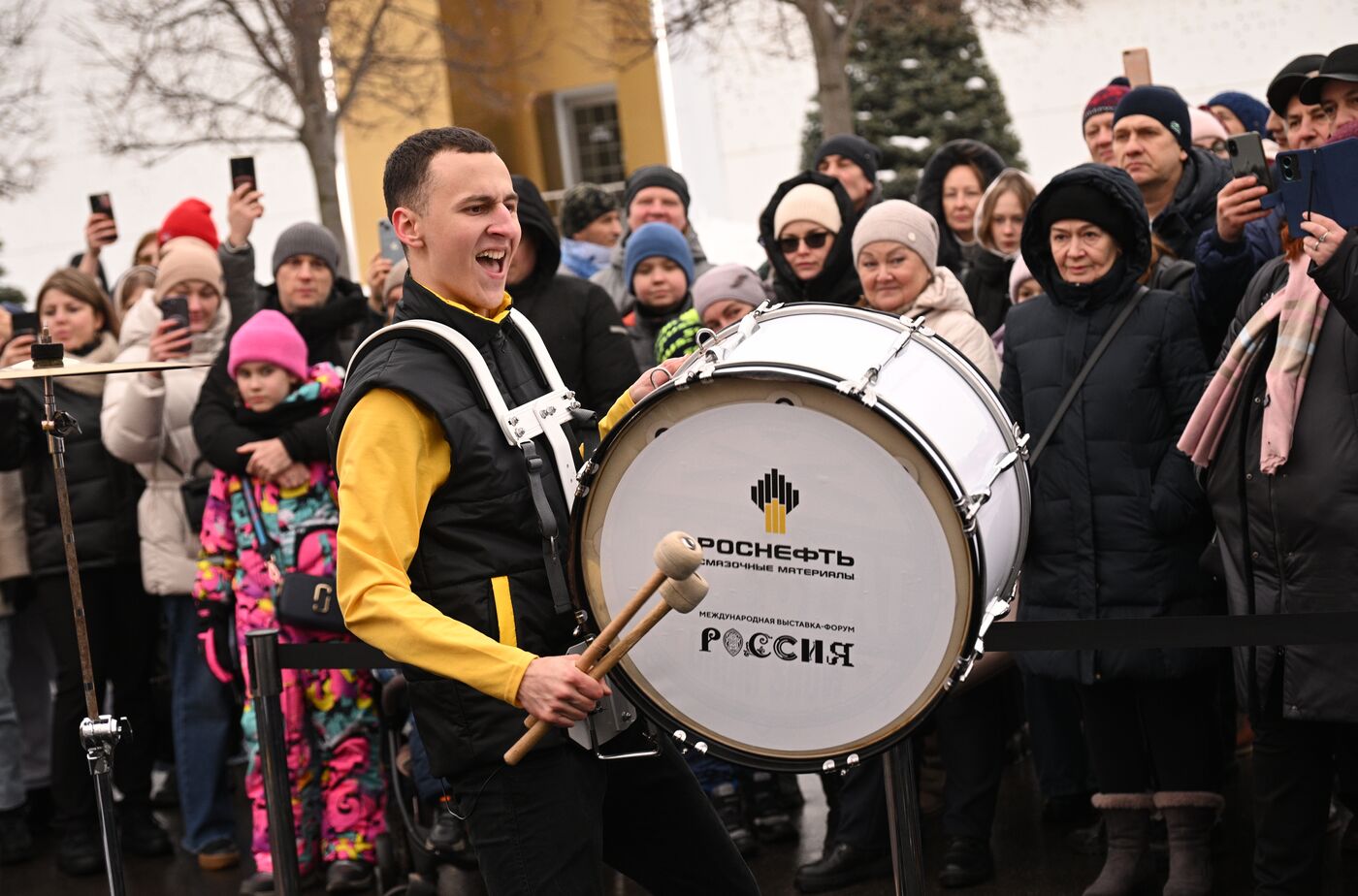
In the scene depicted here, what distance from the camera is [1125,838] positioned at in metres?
5.23

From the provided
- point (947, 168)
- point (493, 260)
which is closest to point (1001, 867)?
point (493, 260)

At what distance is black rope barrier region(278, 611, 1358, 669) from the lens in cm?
392

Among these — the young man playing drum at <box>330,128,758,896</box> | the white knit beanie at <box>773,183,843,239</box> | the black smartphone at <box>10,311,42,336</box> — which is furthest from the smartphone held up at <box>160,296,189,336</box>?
the young man playing drum at <box>330,128,758,896</box>

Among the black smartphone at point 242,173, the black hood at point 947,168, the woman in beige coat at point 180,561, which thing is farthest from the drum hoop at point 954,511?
the black hood at point 947,168

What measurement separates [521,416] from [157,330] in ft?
11.0

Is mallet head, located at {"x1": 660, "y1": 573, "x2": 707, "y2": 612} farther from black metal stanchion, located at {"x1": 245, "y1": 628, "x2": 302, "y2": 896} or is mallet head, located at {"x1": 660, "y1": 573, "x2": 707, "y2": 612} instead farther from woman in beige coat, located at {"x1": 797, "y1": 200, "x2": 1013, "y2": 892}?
woman in beige coat, located at {"x1": 797, "y1": 200, "x2": 1013, "y2": 892}

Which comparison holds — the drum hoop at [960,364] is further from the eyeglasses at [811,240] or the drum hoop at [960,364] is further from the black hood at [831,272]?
the eyeglasses at [811,240]

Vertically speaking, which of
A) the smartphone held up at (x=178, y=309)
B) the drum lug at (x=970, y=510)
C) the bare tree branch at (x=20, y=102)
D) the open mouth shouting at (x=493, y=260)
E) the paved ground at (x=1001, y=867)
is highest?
the bare tree branch at (x=20, y=102)

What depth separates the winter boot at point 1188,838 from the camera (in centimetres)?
510

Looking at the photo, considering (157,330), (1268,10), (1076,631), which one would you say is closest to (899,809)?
(1076,631)

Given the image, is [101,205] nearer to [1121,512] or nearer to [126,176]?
[1121,512]

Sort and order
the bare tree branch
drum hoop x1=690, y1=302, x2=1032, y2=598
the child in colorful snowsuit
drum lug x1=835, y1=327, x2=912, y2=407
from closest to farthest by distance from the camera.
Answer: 1. drum lug x1=835, y1=327, x2=912, y2=407
2. drum hoop x1=690, y1=302, x2=1032, y2=598
3. the child in colorful snowsuit
4. the bare tree branch

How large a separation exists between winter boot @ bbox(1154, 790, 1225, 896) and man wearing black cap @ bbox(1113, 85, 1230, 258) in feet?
6.55

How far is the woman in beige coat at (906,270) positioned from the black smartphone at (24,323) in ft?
9.71
